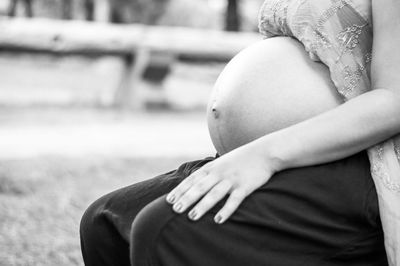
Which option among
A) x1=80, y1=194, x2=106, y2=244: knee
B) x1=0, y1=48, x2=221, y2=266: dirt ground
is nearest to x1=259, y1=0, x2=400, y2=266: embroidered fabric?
x1=80, y1=194, x2=106, y2=244: knee

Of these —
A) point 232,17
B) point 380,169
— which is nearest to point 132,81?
point 380,169

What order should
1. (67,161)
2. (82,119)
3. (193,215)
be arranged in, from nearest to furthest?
1. (193,215)
2. (67,161)
3. (82,119)

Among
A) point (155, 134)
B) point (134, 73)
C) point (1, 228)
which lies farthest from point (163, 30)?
point (1, 228)

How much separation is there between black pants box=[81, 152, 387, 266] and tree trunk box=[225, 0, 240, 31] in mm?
13579

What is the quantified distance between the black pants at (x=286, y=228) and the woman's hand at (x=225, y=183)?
0.04 ft

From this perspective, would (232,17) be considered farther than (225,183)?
Yes

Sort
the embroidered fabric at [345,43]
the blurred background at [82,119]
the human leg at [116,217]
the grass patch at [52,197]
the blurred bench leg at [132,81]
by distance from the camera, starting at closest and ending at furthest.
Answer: the embroidered fabric at [345,43] < the human leg at [116,217] < the grass patch at [52,197] < the blurred background at [82,119] < the blurred bench leg at [132,81]

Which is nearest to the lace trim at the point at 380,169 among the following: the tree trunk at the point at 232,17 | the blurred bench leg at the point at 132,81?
the blurred bench leg at the point at 132,81

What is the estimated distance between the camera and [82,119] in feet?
21.9

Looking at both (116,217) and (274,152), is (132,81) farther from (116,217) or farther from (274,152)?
(274,152)

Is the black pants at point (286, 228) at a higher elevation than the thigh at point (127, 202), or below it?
higher

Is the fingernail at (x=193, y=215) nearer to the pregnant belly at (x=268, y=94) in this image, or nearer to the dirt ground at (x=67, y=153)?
the pregnant belly at (x=268, y=94)

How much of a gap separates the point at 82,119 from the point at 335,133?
5647 mm

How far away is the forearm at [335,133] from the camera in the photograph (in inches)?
47.5
